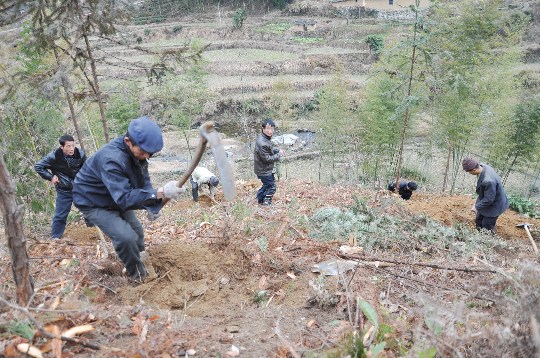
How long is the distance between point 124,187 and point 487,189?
17.4 ft

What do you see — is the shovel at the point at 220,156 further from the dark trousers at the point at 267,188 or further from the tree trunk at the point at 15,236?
the dark trousers at the point at 267,188

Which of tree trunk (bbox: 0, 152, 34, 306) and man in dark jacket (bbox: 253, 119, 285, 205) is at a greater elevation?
tree trunk (bbox: 0, 152, 34, 306)

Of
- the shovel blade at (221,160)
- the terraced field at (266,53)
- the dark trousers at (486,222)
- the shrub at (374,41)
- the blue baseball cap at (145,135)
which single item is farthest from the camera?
the shrub at (374,41)

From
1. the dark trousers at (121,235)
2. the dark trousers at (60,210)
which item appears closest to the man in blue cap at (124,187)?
the dark trousers at (121,235)

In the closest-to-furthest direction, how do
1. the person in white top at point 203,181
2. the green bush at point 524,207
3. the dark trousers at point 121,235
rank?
the dark trousers at point 121,235
the person in white top at point 203,181
the green bush at point 524,207

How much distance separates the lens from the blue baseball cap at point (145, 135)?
3.19m

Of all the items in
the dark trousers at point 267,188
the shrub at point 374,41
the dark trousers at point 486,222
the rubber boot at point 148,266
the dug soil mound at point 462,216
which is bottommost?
the dug soil mound at point 462,216

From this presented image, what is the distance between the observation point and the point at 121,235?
343 cm

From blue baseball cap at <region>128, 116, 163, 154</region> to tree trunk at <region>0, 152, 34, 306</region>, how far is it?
36.7 inches

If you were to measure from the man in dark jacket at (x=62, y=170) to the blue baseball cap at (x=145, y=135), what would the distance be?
99.3 inches

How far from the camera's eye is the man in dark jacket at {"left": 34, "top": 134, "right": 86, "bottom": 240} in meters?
5.30

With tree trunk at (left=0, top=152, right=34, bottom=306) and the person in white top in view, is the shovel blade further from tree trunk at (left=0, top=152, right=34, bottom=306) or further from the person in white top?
the person in white top

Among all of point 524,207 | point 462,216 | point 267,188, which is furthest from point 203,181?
point 524,207

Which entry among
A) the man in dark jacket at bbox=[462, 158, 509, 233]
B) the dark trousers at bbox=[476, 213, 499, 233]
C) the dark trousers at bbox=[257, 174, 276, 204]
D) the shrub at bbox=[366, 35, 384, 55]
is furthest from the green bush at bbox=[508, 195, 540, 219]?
the shrub at bbox=[366, 35, 384, 55]
